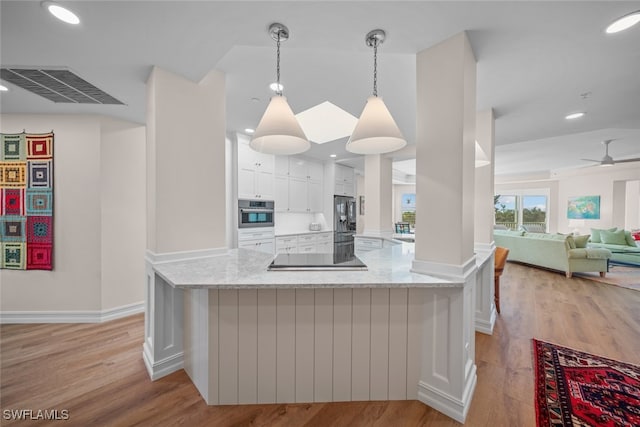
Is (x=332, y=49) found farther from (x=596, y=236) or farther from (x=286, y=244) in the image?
(x=596, y=236)

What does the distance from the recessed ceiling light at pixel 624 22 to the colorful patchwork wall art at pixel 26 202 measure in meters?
5.08

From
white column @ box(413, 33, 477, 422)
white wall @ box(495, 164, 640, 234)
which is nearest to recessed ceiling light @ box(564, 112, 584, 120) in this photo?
white column @ box(413, 33, 477, 422)

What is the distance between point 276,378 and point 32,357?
2.29 meters

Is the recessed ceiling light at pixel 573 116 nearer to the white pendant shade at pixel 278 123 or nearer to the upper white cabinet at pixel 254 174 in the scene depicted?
the white pendant shade at pixel 278 123

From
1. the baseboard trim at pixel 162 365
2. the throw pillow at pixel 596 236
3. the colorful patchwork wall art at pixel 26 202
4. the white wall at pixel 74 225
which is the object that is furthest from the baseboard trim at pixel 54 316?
the throw pillow at pixel 596 236

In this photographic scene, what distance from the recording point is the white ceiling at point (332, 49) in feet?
4.74

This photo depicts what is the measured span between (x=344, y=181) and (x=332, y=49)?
4.55m

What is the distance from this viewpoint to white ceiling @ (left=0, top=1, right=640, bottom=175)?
1.44 metres

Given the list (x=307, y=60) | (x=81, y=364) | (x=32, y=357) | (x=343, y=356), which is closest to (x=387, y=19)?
(x=307, y=60)

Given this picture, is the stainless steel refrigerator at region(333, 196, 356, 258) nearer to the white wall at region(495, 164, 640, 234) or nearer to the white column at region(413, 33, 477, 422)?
the white column at region(413, 33, 477, 422)

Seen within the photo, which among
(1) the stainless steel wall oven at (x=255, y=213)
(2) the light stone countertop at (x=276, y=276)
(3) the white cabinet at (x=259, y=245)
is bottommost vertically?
(3) the white cabinet at (x=259, y=245)

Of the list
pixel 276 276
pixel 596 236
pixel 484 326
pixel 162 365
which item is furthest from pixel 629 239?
pixel 162 365

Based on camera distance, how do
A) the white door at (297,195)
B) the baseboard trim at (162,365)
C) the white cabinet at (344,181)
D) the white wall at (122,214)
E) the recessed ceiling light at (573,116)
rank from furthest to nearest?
the white cabinet at (344,181) < the white door at (297,195) < the white wall at (122,214) < the recessed ceiling light at (573,116) < the baseboard trim at (162,365)

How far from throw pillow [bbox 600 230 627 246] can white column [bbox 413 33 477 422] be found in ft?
25.1
